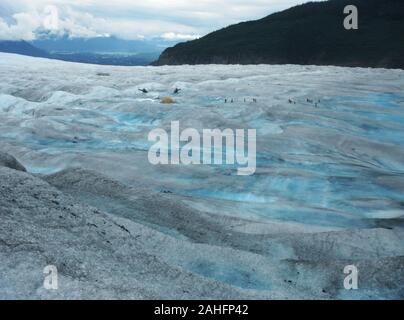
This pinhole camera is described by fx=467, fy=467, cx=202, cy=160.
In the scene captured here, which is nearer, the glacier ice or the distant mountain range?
the glacier ice

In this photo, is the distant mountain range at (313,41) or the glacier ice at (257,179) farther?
the distant mountain range at (313,41)

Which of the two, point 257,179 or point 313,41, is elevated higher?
point 313,41

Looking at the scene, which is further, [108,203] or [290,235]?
[108,203]

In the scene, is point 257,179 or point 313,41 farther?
point 313,41

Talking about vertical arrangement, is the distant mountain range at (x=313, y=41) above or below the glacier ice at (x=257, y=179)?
→ above

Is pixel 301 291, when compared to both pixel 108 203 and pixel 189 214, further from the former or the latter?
pixel 108 203

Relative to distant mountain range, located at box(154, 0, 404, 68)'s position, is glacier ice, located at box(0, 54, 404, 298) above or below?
below

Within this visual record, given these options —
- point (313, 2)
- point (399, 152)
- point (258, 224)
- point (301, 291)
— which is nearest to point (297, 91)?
point (399, 152)

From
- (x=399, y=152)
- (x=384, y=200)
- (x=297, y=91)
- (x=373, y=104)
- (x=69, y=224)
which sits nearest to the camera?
(x=69, y=224)
